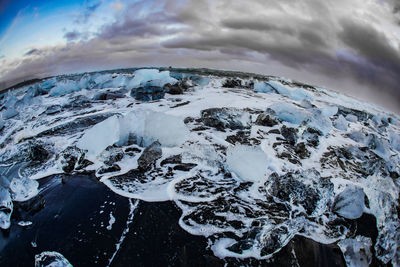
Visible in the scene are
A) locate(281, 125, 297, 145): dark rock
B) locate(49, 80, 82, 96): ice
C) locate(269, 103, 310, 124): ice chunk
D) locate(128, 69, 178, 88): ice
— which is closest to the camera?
locate(281, 125, 297, 145): dark rock

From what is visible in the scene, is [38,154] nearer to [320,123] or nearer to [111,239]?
[111,239]

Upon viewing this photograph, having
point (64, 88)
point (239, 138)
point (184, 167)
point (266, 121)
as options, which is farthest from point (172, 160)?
point (64, 88)

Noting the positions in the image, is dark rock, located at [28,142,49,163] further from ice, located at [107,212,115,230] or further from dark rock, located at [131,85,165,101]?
dark rock, located at [131,85,165,101]

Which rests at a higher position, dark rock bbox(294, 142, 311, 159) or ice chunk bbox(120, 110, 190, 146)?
ice chunk bbox(120, 110, 190, 146)

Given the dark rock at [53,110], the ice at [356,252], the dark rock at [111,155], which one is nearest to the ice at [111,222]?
the dark rock at [111,155]

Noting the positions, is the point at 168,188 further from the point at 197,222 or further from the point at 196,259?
the point at 196,259

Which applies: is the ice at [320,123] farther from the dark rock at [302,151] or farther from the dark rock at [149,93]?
the dark rock at [149,93]

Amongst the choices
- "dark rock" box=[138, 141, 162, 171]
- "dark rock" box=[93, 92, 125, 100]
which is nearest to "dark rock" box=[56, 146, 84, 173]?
"dark rock" box=[138, 141, 162, 171]
